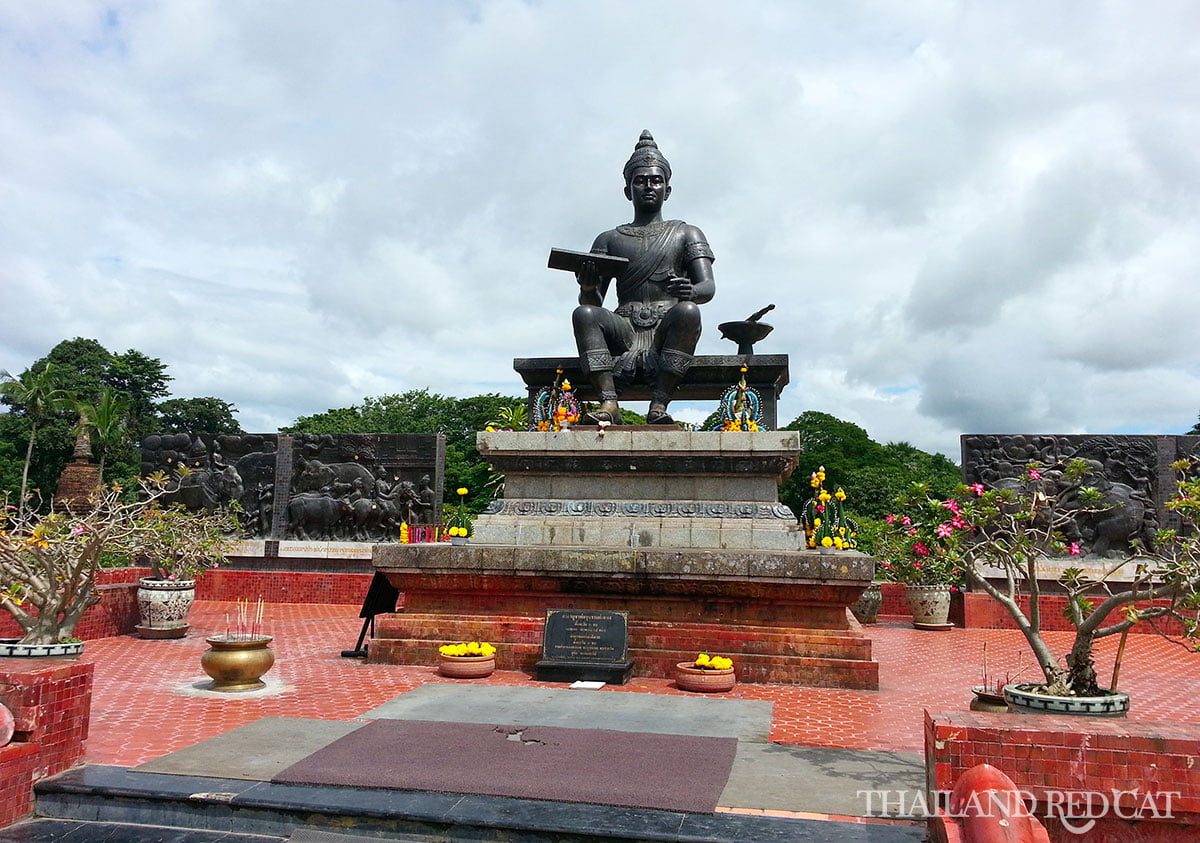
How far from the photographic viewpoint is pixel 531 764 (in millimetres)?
4543

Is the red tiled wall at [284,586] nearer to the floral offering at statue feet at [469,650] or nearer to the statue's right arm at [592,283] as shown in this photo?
the statue's right arm at [592,283]

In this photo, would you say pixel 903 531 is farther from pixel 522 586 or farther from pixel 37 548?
pixel 37 548

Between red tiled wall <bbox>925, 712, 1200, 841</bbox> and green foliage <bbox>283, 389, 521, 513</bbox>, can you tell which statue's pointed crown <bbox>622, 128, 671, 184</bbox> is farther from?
green foliage <bbox>283, 389, 521, 513</bbox>

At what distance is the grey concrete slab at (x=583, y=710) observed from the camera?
18.2 feet

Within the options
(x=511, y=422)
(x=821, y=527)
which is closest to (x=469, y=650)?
(x=821, y=527)

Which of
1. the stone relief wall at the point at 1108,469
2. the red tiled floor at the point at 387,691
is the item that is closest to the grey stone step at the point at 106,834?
the red tiled floor at the point at 387,691

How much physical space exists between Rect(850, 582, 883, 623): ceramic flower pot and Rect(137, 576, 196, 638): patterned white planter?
9307 millimetres

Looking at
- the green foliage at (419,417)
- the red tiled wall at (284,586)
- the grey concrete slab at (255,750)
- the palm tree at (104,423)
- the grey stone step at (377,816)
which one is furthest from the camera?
the green foliage at (419,417)

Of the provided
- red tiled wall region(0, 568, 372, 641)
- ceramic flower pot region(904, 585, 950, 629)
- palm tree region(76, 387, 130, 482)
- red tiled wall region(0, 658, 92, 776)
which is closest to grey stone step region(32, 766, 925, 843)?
red tiled wall region(0, 658, 92, 776)

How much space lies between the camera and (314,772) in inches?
169

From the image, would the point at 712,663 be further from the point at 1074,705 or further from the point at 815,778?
the point at 1074,705

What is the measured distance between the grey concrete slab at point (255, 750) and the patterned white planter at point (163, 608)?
17.1 feet

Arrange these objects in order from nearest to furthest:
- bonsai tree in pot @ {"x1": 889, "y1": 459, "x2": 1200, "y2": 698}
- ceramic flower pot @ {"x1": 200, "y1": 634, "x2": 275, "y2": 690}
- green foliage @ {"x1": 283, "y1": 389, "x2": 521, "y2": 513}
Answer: bonsai tree in pot @ {"x1": 889, "y1": 459, "x2": 1200, "y2": 698} → ceramic flower pot @ {"x1": 200, "y1": 634, "x2": 275, "y2": 690} → green foliage @ {"x1": 283, "y1": 389, "x2": 521, "y2": 513}

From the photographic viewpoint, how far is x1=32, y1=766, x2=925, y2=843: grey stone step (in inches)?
144
